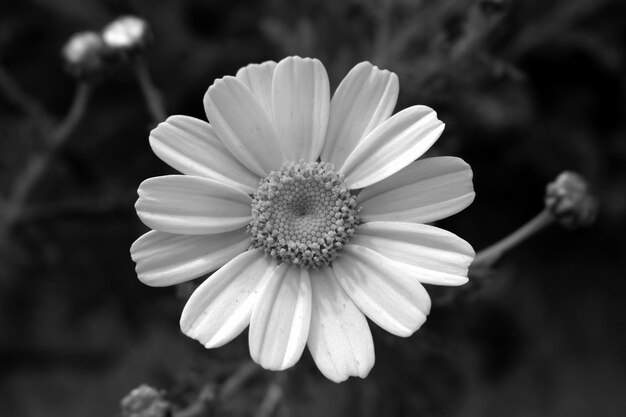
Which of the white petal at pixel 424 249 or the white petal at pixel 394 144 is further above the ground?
the white petal at pixel 394 144

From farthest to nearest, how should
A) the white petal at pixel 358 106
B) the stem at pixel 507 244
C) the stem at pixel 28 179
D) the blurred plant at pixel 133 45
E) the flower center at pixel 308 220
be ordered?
the stem at pixel 28 179, the blurred plant at pixel 133 45, the stem at pixel 507 244, the flower center at pixel 308 220, the white petal at pixel 358 106

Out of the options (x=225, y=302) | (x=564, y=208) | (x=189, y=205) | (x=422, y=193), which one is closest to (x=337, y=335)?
(x=225, y=302)

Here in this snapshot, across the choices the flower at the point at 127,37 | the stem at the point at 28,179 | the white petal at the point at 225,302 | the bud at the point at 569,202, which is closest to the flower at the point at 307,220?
the white petal at the point at 225,302

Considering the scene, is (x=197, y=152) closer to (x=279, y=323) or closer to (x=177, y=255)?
(x=177, y=255)

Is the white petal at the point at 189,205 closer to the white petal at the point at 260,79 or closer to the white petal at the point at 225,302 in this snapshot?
the white petal at the point at 225,302

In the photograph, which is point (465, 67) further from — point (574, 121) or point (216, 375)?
point (216, 375)

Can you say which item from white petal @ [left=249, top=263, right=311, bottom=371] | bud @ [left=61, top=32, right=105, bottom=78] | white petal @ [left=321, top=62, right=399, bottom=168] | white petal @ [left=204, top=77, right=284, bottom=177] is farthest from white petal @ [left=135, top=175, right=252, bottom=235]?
bud @ [left=61, top=32, right=105, bottom=78]
